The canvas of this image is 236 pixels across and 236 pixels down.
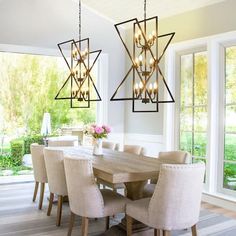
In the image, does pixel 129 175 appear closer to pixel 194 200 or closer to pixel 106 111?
pixel 194 200

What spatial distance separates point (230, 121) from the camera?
4.83m

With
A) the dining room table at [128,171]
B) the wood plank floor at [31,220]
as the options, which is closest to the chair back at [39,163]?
the wood plank floor at [31,220]

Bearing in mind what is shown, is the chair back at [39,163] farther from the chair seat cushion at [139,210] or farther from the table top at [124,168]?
the chair seat cushion at [139,210]

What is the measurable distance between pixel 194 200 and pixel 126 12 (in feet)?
14.2

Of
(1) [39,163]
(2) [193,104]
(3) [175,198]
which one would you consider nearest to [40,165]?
(1) [39,163]

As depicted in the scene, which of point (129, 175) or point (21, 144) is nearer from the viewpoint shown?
point (129, 175)

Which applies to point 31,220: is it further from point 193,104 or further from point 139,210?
point 193,104

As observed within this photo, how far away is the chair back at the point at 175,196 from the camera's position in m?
2.75

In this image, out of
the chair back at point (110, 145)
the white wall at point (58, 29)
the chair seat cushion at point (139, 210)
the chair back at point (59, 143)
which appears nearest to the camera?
the chair seat cushion at point (139, 210)

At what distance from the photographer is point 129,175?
3.02m

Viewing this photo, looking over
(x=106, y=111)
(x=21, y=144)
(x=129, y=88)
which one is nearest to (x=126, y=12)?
(x=129, y=88)

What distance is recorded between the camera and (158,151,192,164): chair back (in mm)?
3949

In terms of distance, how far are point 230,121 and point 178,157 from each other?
128 cm

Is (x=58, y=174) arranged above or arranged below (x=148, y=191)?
above
